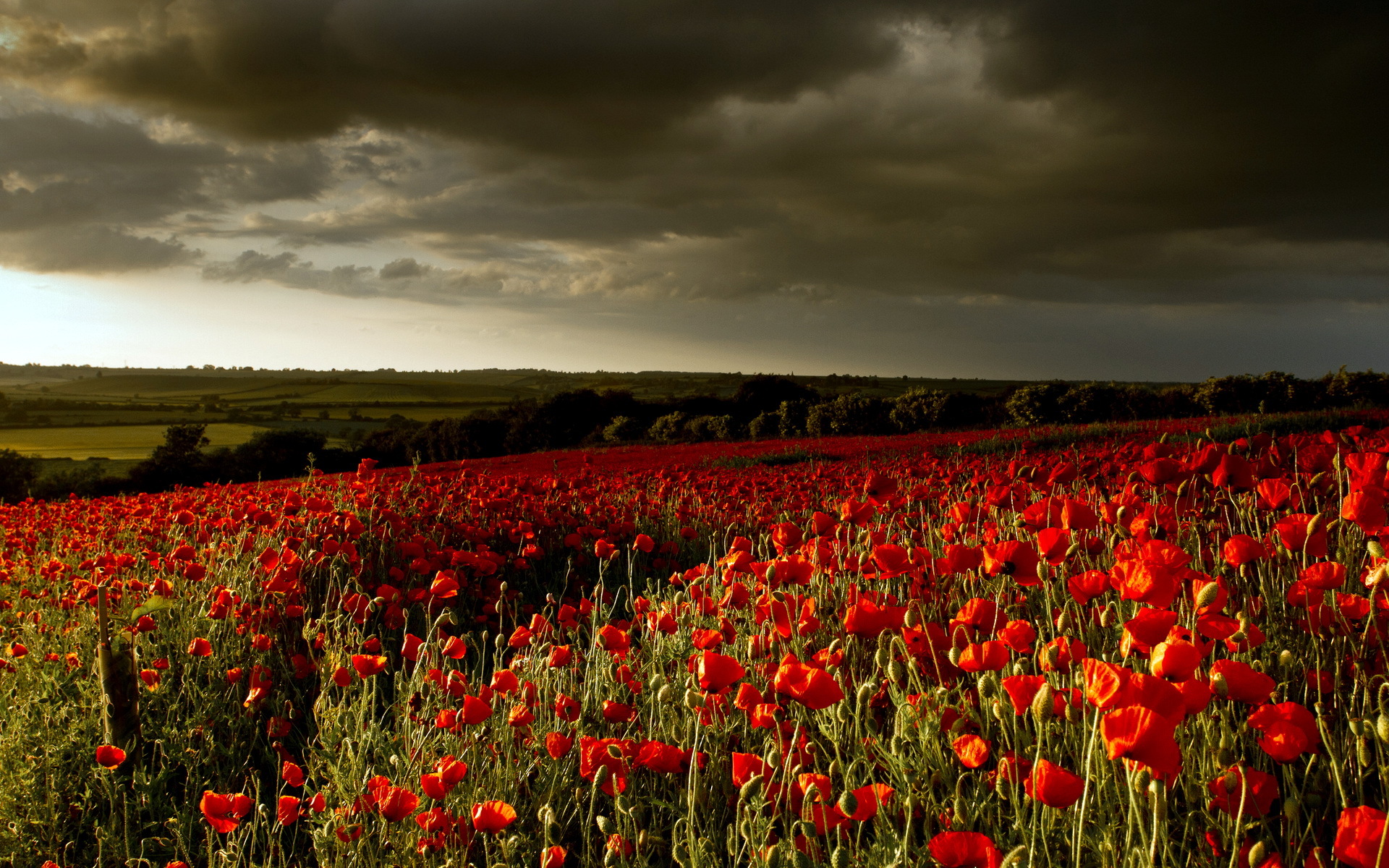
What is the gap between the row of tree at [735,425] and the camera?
24422 millimetres

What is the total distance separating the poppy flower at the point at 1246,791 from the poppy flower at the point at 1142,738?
50cm

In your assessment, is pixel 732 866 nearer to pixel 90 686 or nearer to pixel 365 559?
pixel 90 686

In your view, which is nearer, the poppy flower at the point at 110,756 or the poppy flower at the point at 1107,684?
the poppy flower at the point at 1107,684

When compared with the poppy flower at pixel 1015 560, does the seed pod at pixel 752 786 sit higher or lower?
lower

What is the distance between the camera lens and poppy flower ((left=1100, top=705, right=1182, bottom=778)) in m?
1.16

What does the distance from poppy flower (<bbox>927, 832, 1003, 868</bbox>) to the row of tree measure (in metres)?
21.4

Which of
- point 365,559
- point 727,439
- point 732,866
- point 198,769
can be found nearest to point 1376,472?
point 732,866

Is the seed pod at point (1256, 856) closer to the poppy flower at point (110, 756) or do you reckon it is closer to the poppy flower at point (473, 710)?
the poppy flower at point (473, 710)

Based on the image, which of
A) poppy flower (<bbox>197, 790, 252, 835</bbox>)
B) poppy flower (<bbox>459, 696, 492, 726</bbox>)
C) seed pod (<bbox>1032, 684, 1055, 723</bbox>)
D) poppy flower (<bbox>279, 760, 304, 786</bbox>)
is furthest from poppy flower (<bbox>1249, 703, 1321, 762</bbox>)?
poppy flower (<bbox>279, 760, 304, 786</bbox>)

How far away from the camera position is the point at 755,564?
290cm

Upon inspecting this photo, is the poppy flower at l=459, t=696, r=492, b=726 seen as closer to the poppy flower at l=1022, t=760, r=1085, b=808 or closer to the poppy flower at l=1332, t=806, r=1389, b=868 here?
the poppy flower at l=1022, t=760, r=1085, b=808

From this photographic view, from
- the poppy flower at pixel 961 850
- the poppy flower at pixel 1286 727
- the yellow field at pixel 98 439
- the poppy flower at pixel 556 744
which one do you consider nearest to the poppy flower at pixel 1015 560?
the poppy flower at pixel 1286 727

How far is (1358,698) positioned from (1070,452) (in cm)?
710

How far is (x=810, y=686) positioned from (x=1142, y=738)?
692mm
